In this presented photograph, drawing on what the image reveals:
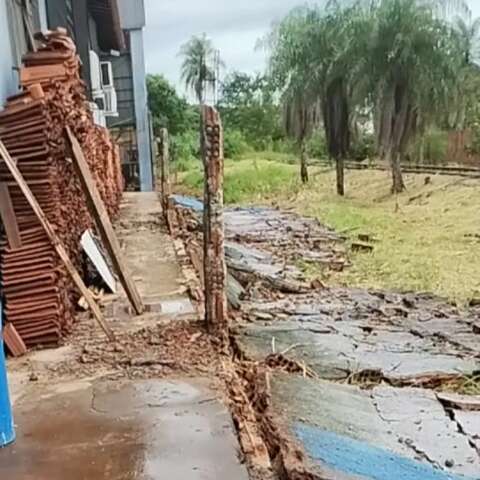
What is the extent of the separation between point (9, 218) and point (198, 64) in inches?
1463

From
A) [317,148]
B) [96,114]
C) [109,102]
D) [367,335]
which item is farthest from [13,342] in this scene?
[317,148]

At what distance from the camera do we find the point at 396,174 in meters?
24.6

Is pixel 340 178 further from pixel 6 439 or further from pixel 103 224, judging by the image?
pixel 6 439

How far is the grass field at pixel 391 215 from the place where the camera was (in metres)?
11.1

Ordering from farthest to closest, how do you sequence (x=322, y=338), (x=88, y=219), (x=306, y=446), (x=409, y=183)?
(x=409, y=183) < (x=88, y=219) < (x=322, y=338) < (x=306, y=446)

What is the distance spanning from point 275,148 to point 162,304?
33.7 metres

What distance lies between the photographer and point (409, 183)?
2527 centimetres

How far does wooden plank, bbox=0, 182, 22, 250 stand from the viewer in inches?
205

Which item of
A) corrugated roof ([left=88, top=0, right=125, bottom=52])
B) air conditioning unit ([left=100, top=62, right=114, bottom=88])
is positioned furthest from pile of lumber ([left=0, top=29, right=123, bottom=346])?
air conditioning unit ([left=100, top=62, right=114, bottom=88])

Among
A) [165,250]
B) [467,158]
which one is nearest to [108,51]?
[467,158]

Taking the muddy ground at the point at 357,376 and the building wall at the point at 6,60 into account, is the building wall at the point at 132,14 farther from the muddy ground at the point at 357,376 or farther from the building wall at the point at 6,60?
the building wall at the point at 6,60

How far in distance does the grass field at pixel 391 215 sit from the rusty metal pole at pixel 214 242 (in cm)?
481

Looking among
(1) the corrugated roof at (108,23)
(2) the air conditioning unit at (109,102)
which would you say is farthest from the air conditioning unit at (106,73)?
(1) the corrugated roof at (108,23)

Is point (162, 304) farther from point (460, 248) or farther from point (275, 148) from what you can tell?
point (275, 148)
